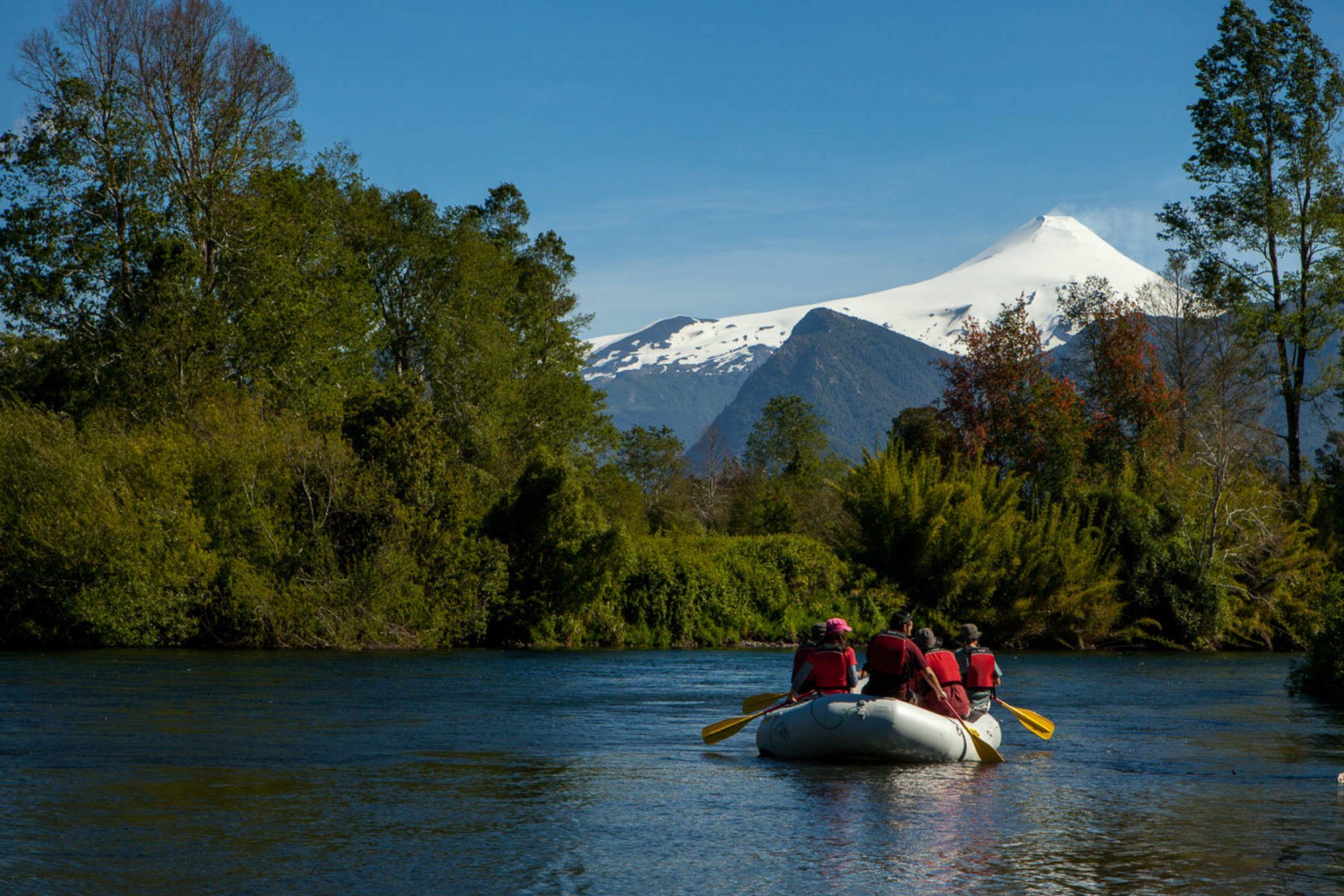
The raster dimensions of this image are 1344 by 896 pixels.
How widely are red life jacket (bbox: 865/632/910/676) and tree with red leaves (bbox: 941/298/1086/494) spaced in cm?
3265

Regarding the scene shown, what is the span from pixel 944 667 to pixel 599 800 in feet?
19.1

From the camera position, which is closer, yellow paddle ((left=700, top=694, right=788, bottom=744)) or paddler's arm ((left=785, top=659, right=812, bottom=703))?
paddler's arm ((left=785, top=659, right=812, bottom=703))

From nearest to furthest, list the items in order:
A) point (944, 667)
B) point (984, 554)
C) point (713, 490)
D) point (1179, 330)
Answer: point (944, 667) < point (984, 554) < point (1179, 330) < point (713, 490)

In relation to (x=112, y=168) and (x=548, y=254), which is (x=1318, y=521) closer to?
(x=548, y=254)

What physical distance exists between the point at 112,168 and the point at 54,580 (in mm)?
12631

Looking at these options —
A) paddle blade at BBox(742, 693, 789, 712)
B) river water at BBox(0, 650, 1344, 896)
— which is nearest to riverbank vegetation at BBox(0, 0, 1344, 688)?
river water at BBox(0, 650, 1344, 896)

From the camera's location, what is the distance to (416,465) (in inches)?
1549

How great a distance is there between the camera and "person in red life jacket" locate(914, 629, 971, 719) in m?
17.7

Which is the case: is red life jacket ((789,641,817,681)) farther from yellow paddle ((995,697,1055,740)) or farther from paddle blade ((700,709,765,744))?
yellow paddle ((995,697,1055,740))

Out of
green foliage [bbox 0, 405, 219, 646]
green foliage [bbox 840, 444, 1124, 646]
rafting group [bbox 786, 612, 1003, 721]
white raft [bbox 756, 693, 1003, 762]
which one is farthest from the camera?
green foliage [bbox 840, 444, 1124, 646]

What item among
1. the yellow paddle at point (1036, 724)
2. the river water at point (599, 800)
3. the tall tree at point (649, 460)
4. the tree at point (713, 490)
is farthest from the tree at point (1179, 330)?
the tall tree at point (649, 460)

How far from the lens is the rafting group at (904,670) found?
17.2 meters

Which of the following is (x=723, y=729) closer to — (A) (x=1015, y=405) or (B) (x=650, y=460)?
(A) (x=1015, y=405)

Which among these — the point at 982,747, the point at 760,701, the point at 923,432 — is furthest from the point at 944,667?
the point at 923,432
